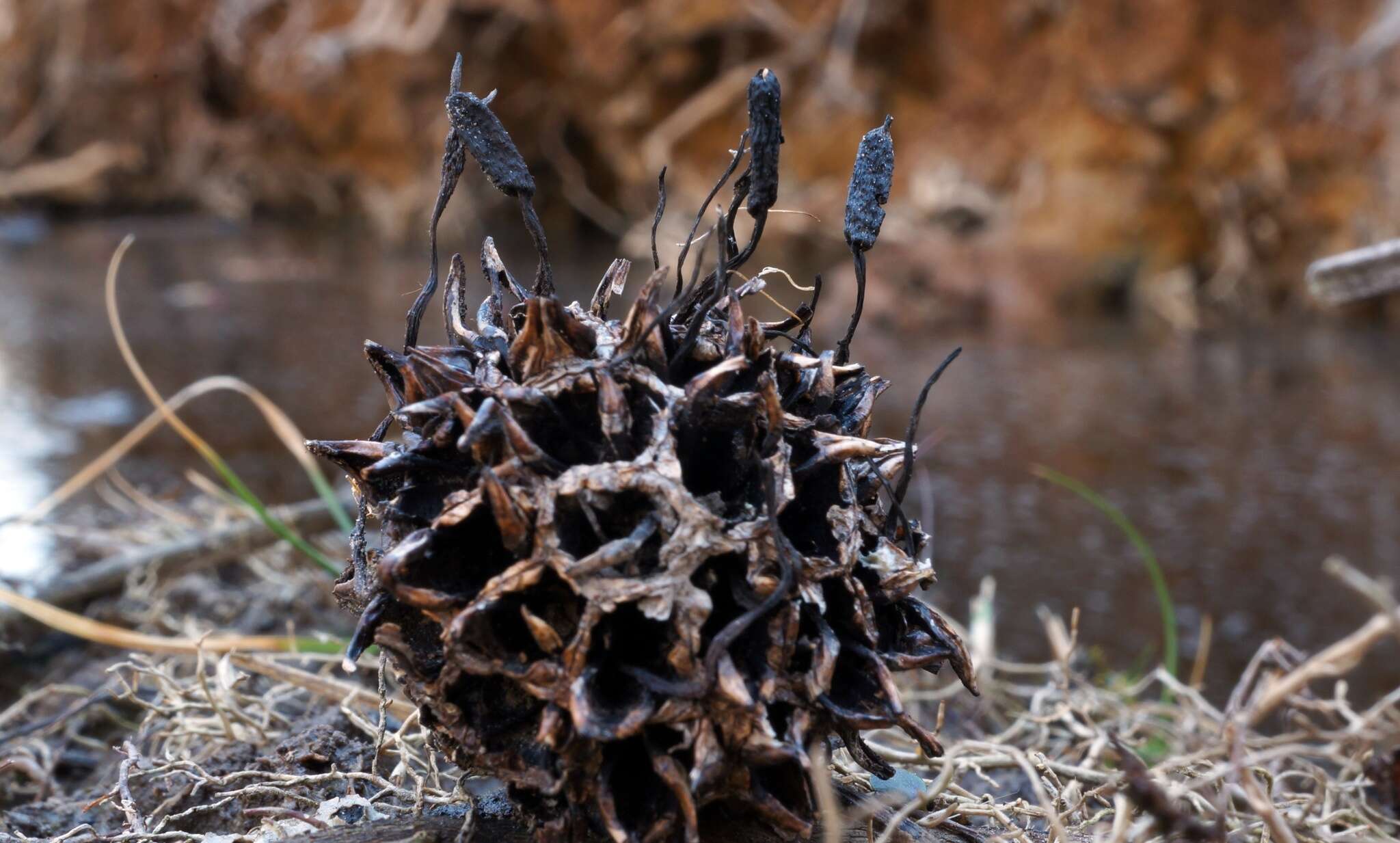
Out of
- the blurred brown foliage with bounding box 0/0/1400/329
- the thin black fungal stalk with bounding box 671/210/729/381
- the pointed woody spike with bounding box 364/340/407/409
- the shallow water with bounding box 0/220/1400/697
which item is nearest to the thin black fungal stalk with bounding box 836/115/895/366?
the thin black fungal stalk with bounding box 671/210/729/381

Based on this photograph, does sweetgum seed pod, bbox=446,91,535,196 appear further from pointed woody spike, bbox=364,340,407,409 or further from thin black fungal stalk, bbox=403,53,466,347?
pointed woody spike, bbox=364,340,407,409

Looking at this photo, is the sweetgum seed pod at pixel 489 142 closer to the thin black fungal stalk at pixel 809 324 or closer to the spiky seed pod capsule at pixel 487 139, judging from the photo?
the spiky seed pod capsule at pixel 487 139

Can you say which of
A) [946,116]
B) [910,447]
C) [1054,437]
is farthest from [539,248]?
[946,116]

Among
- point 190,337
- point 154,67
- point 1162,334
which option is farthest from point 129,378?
point 154,67

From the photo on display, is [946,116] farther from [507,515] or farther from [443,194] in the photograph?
[507,515]

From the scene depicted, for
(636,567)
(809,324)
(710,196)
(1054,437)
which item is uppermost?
(710,196)

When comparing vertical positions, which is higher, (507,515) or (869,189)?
(869,189)
